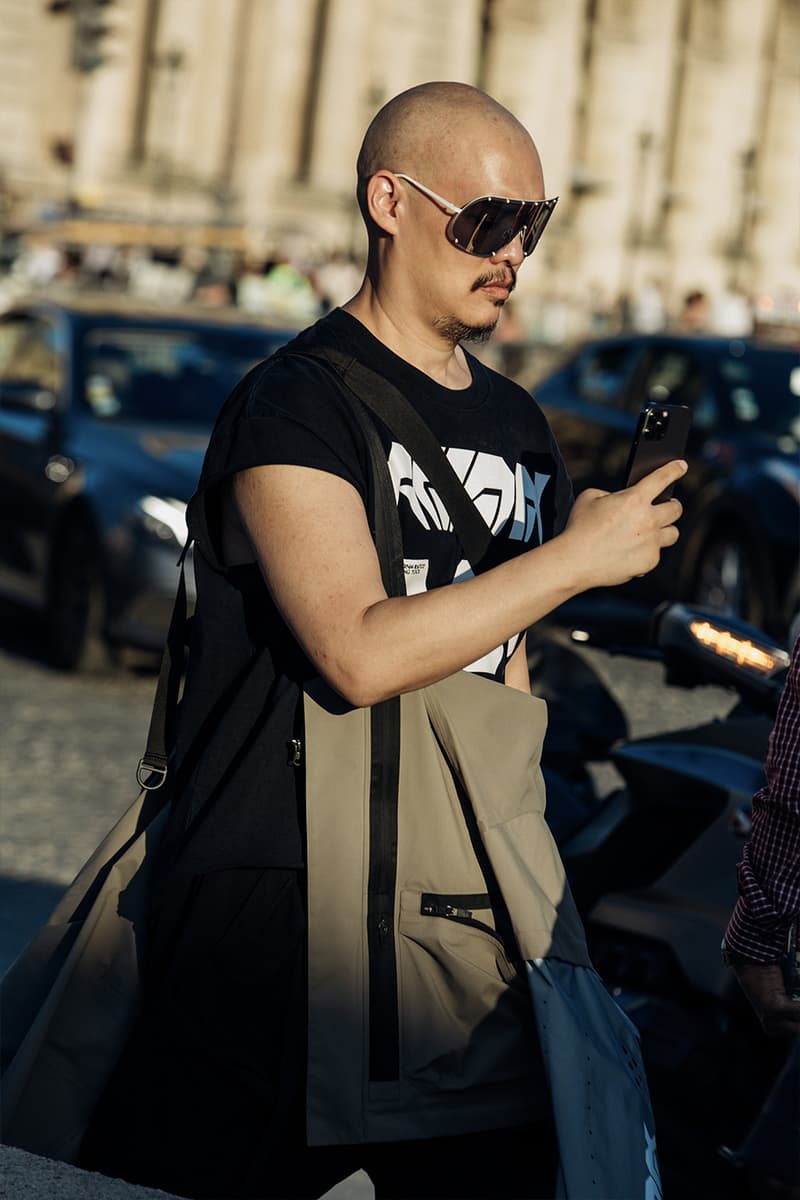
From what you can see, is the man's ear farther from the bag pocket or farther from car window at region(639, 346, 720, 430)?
car window at region(639, 346, 720, 430)

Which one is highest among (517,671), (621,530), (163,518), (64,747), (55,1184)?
(621,530)

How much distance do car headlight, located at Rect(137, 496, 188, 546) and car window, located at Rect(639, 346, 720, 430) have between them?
3.17 m

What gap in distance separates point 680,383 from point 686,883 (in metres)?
7.79

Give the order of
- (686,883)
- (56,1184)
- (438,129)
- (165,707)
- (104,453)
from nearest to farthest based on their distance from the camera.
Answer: (56,1184) < (438,129) < (165,707) < (686,883) < (104,453)

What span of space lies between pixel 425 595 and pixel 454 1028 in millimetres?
489

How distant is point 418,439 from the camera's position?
2.58m

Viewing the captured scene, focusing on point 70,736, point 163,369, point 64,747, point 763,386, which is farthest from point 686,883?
point 763,386

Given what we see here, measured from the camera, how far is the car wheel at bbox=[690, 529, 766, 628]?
10500 millimetres

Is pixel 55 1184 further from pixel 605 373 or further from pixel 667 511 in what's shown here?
pixel 605 373

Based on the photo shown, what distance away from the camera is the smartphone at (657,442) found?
2.45 metres

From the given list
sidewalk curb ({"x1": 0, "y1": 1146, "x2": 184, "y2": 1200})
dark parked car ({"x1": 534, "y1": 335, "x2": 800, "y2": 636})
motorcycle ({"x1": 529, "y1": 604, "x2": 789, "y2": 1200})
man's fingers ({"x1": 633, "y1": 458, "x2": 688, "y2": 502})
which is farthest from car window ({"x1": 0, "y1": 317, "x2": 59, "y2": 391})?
man's fingers ({"x1": 633, "y1": 458, "x2": 688, "y2": 502})

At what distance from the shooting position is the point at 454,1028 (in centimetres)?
244

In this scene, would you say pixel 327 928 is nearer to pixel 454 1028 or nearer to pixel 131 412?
pixel 454 1028

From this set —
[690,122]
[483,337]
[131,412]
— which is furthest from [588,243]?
[483,337]
